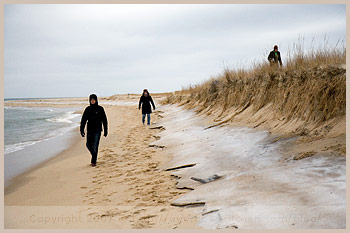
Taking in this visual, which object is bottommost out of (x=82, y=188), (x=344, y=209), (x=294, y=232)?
(x=82, y=188)

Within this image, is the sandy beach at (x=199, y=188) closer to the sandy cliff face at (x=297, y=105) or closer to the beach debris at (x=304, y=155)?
the beach debris at (x=304, y=155)

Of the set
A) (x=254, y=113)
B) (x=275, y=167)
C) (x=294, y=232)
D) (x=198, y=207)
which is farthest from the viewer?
(x=254, y=113)

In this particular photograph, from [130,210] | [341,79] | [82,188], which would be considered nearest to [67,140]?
[82,188]

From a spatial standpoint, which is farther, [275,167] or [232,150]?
[232,150]

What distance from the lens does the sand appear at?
3.49 meters

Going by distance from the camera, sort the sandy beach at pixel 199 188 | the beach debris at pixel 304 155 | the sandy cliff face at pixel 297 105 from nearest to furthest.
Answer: the sandy beach at pixel 199 188 → the beach debris at pixel 304 155 → the sandy cliff face at pixel 297 105

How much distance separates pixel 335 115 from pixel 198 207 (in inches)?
123

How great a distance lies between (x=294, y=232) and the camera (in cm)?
246

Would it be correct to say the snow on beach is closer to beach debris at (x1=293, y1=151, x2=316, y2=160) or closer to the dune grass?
beach debris at (x1=293, y1=151, x2=316, y2=160)

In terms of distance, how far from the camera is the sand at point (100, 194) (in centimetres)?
349

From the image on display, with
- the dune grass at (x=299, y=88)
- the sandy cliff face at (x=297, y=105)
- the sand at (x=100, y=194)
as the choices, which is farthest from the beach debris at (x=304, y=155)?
the sand at (x=100, y=194)

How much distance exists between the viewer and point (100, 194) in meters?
4.60

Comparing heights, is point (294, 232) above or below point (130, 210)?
above

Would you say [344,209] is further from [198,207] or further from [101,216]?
[101,216]
